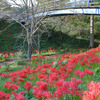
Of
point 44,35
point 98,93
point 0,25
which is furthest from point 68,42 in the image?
point 98,93

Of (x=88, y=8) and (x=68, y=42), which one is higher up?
(x=88, y=8)

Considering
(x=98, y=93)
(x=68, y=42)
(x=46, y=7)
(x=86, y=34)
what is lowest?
(x=68, y=42)

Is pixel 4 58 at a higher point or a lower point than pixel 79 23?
lower

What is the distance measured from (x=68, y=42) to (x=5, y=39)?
27.6 ft

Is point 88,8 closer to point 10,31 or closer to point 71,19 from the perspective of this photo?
point 71,19

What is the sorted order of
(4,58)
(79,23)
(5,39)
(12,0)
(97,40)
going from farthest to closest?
(97,40), (5,39), (79,23), (4,58), (12,0)

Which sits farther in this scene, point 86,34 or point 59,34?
point 59,34

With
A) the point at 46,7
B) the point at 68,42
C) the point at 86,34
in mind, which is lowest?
the point at 68,42

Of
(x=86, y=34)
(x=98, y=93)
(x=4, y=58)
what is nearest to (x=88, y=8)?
(x=86, y=34)

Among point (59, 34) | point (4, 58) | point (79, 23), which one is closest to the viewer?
point (4, 58)

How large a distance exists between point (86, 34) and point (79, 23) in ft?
5.59

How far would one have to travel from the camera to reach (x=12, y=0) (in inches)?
350

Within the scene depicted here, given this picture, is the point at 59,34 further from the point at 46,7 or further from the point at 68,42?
the point at 46,7

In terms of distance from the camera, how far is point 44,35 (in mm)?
21312
